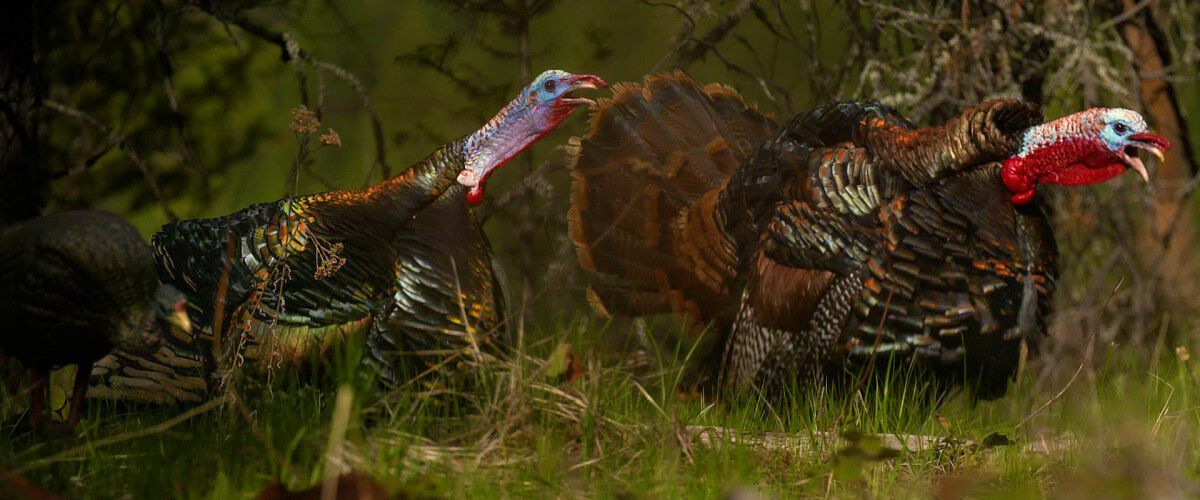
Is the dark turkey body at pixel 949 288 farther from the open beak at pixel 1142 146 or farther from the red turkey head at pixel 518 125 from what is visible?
the red turkey head at pixel 518 125

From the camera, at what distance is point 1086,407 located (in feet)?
9.66

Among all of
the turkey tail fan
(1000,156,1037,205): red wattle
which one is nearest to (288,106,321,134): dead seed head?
the turkey tail fan

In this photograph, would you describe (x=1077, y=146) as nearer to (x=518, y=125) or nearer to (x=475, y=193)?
(x=518, y=125)

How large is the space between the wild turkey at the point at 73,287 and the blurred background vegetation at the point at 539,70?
1307 millimetres

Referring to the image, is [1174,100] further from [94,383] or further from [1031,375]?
[94,383]

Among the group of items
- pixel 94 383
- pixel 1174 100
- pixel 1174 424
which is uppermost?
pixel 1174 100

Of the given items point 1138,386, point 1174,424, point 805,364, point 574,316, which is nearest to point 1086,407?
point 1174,424

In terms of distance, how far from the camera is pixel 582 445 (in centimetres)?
234

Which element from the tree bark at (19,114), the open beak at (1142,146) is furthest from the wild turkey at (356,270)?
the open beak at (1142,146)

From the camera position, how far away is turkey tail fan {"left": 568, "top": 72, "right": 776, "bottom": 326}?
3.60 meters

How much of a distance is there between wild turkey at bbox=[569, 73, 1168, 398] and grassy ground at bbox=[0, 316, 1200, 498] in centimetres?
18

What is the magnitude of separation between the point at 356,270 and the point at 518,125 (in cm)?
54

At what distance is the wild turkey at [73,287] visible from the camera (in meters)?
2.17

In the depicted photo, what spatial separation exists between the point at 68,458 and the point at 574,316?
1.83 m
